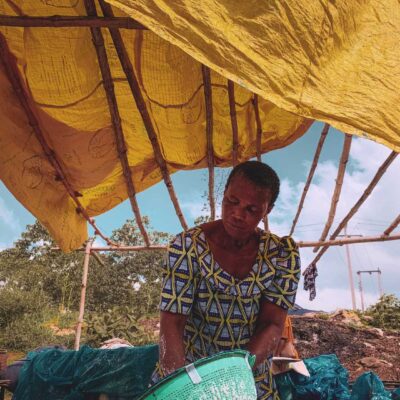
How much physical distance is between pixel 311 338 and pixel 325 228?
15.5 ft

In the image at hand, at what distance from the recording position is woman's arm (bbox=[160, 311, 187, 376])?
156cm

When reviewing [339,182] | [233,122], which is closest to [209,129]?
[233,122]

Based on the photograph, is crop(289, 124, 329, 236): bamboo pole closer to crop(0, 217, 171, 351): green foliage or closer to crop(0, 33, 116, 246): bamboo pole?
crop(0, 33, 116, 246): bamboo pole

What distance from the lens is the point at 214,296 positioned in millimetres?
1726

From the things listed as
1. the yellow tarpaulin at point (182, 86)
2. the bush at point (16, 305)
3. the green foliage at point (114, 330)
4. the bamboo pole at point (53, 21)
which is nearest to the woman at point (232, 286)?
the yellow tarpaulin at point (182, 86)

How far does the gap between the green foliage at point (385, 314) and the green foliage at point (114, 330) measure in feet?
17.4

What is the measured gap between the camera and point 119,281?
2209 cm

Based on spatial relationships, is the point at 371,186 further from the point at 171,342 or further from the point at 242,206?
the point at 171,342

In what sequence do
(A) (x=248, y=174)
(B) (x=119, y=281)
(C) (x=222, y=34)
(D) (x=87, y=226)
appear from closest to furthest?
(C) (x=222, y=34) < (A) (x=248, y=174) < (D) (x=87, y=226) < (B) (x=119, y=281)

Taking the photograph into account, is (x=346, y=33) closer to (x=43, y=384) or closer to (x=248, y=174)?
(x=248, y=174)

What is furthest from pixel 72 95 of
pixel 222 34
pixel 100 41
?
pixel 222 34

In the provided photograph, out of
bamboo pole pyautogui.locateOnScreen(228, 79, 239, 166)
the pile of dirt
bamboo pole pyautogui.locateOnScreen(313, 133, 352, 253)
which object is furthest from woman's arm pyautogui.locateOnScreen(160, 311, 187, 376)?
the pile of dirt

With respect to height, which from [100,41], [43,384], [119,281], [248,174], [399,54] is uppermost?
[119,281]

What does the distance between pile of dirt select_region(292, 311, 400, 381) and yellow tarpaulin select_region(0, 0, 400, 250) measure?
4707mm
